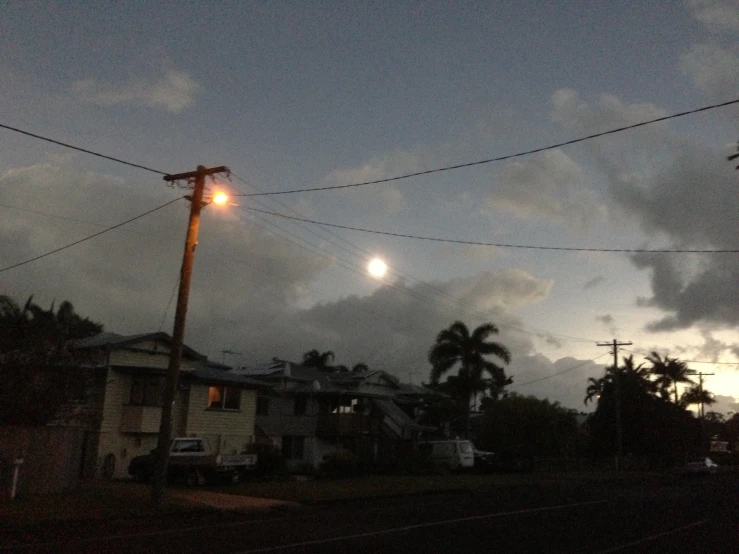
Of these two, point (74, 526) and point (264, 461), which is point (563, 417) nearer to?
point (264, 461)

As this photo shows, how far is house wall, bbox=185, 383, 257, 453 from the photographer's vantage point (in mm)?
36188

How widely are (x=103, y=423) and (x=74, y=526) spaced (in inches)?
624

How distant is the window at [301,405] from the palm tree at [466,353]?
13.5 meters

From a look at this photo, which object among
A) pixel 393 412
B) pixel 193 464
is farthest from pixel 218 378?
pixel 393 412

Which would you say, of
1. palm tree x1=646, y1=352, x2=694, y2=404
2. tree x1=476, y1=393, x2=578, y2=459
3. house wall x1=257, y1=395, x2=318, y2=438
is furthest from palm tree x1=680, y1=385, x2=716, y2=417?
house wall x1=257, y1=395, x2=318, y2=438

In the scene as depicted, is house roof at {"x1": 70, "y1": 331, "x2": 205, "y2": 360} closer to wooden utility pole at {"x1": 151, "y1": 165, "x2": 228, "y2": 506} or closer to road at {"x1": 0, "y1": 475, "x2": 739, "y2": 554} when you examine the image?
wooden utility pole at {"x1": 151, "y1": 165, "x2": 228, "y2": 506}

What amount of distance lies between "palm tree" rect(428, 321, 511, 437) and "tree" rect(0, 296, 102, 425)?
39349 mm

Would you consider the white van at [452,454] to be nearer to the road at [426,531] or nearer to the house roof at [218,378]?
the house roof at [218,378]

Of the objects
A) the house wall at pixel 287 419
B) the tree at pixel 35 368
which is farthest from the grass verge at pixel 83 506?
the house wall at pixel 287 419

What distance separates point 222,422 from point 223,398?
1.23 metres

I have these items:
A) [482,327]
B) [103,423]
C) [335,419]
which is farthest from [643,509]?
[482,327]

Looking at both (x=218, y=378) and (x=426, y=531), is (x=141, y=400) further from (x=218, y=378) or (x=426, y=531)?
(x=426, y=531)

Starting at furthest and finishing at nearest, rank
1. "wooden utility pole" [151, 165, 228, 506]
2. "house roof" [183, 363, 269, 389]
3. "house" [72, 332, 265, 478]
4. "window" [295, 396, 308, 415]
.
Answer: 1. "window" [295, 396, 308, 415]
2. "house roof" [183, 363, 269, 389]
3. "house" [72, 332, 265, 478]
4. "wooden utility pole" [151, 165, 228, 506]

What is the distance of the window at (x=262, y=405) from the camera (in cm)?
4346
